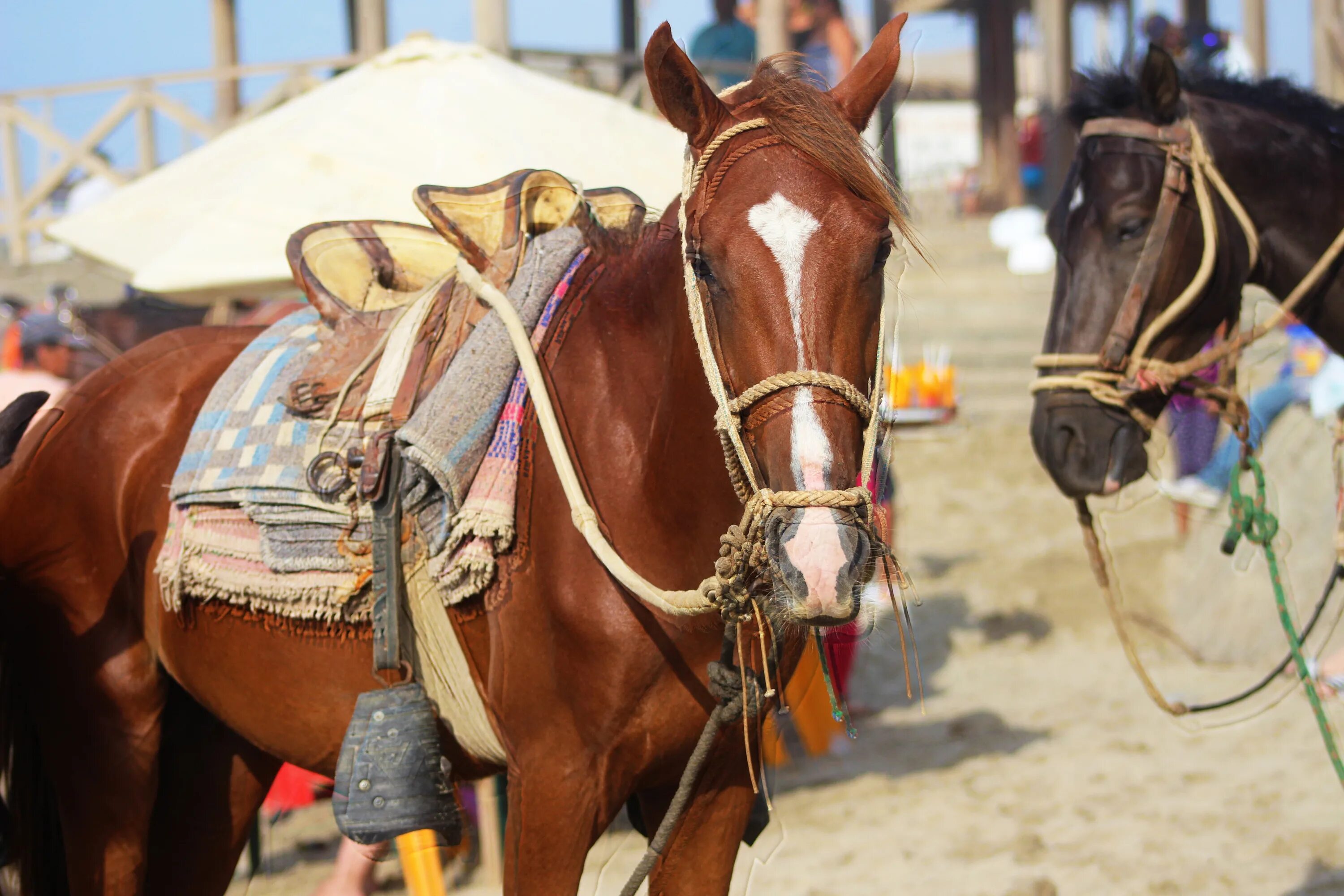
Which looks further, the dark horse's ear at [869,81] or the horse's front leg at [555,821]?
the horse's front leg at [555,821]

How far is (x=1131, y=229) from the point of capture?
266cm

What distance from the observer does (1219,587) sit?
248 inches

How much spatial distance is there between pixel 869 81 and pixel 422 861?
167 cm

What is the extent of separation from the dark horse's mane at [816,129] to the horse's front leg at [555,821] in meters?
0.97

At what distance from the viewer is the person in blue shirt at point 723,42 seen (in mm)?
7555

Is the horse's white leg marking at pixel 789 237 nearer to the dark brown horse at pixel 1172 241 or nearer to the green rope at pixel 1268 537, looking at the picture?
the dark brown horse at pixel 1172 241

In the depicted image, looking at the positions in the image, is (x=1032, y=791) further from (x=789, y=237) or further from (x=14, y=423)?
(x=14, y=423)

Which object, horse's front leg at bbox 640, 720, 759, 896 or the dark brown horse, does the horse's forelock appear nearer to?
horse's front leg at bbox 640, 720, 759, 896

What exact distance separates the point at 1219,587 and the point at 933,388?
Result: 221 cm

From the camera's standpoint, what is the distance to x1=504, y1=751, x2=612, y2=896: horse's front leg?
1856 millimetres

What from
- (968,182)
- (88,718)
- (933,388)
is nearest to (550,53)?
(933,388)

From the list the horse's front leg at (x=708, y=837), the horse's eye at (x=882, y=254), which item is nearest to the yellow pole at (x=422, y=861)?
the horse's front leg at (x=708, y=837)

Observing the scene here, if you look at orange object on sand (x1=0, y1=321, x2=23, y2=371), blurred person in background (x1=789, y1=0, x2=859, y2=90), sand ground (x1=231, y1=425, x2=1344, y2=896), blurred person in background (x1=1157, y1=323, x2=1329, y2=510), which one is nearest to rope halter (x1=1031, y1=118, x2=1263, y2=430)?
sand ground (x1=231, y1=425, x2=1344, y2=896)

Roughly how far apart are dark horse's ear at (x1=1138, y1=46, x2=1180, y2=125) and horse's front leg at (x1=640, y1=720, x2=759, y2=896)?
5.86 ft
